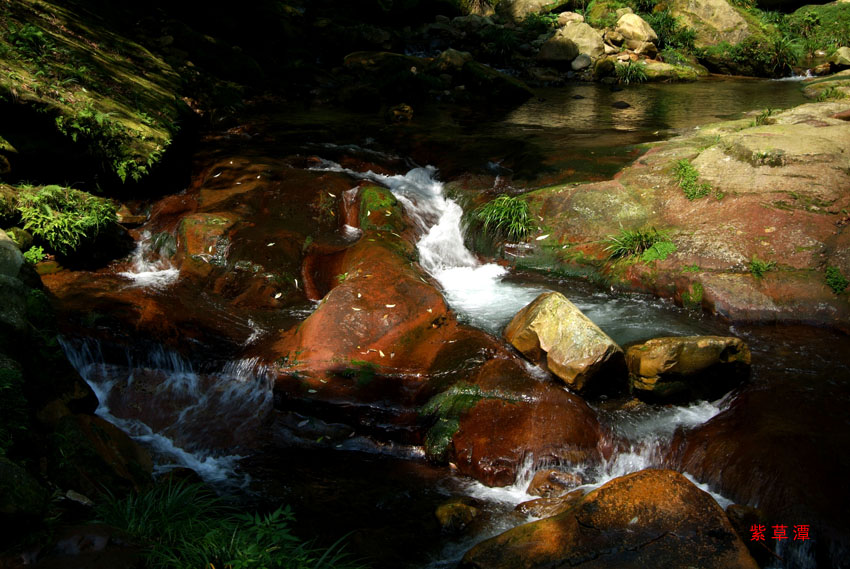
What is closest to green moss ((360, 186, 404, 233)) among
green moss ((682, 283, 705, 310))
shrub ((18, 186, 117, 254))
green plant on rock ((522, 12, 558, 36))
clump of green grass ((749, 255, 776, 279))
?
shrub ((18, 186, 117, 254))

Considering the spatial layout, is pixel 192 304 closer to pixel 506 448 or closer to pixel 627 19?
pixel 506 448

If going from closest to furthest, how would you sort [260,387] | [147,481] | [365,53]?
[147,481]
[260,387]
[365,53]

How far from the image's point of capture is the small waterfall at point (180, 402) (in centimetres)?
545

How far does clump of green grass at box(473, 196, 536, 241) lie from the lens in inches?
347

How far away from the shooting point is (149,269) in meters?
8.02

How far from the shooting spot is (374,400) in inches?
226

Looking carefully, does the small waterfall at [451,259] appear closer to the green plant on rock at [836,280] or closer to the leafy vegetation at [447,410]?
the leafy vegetation at [447,410]

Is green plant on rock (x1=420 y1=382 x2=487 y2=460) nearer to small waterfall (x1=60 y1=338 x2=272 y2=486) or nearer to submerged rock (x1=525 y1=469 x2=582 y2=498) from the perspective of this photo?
submerged rock (x1=525 y1=469 x2=582 y2=498)

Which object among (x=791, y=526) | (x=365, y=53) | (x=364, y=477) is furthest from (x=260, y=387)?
(x=365, y=53)

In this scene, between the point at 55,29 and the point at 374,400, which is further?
the point at 55,29

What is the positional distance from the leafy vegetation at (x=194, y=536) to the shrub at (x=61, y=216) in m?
5.13

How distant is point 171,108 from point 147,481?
7795mm

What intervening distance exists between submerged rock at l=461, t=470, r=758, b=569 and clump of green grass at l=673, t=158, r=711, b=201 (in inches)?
210

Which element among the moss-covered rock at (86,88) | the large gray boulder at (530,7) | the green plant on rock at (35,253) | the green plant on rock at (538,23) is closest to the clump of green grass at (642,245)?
the moss-covered rock at (86,88)
